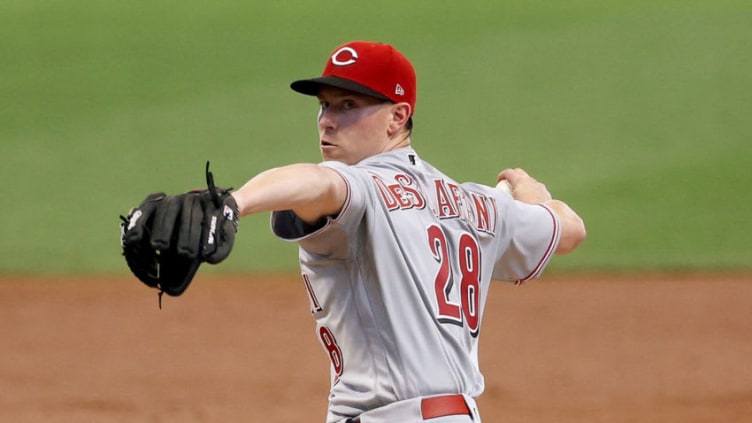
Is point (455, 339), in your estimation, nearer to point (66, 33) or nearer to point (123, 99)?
point (123, 99)

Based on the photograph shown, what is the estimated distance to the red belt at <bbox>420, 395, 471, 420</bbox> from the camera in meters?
2.97

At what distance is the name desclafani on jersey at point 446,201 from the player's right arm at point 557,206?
39 centimetres

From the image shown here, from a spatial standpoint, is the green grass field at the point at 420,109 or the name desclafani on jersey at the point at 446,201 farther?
the green grass field at the point at 420,109

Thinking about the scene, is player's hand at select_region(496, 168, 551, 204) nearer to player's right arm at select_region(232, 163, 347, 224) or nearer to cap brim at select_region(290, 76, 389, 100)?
cap brim at select_region(290, 76, 389, 100)

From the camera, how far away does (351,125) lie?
320cm

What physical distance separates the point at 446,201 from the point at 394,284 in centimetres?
34

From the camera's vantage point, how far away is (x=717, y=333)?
7.67 m

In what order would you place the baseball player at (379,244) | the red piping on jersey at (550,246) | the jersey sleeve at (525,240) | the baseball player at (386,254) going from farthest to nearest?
the red piping on jersey at (550,246) < the jersey sleeve at (525,240) < the baseball player at (386,254) < the baseball player at (379,244)

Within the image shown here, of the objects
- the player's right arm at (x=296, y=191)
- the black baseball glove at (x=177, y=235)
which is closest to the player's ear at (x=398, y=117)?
the player's right arm at (x=296, y=191)

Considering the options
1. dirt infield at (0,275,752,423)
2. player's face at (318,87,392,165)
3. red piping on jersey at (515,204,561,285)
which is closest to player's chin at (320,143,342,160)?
player's face at (318,87,392,165)

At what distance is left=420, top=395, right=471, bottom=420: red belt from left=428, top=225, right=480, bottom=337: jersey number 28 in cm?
20

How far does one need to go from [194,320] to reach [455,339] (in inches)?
199

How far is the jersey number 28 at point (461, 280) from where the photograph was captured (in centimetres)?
304

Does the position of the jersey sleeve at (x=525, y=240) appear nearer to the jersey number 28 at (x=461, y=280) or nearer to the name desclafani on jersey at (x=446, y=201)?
the name desclafani on jersey at (x=446, y=201)
